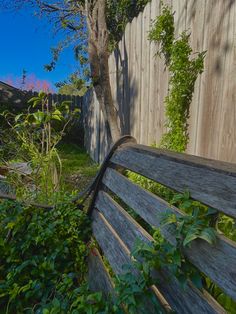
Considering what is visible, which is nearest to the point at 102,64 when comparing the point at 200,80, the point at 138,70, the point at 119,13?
the point at 138,70

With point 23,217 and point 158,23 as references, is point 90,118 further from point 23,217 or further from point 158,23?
point 23,217

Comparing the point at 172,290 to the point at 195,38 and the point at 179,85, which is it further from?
the point at 195,38

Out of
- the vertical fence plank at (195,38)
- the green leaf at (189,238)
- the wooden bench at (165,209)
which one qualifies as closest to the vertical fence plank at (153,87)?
the vertical fence plank at (195,38)

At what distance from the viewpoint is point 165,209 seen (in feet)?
3.46

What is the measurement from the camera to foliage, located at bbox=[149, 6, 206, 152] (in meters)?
2.22

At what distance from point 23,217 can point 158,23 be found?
7.01 feet

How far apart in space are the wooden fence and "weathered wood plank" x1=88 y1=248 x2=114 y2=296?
1016 mm

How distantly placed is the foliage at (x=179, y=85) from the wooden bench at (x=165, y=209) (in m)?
0.70

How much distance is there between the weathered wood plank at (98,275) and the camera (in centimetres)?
143

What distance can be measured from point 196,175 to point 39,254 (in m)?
1.27

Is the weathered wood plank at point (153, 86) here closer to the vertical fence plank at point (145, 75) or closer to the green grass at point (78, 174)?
the vertical fence plank at point (145, 75)

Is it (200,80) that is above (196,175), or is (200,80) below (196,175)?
above

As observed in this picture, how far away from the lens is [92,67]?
4.07 metres

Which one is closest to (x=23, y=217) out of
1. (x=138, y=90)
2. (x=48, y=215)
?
(x=48, y=215)
